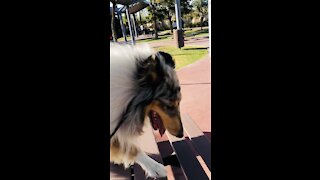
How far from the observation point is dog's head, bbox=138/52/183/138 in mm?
1396

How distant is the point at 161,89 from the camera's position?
4.79 feet

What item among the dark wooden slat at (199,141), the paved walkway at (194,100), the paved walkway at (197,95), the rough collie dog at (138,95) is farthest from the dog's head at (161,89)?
the paved walkway at (197,95)

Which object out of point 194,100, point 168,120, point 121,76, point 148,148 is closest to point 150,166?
point 148,148

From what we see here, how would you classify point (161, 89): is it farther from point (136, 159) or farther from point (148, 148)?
point (148, 148)

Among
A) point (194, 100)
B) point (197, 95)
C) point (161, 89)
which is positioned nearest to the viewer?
point (161, 89)

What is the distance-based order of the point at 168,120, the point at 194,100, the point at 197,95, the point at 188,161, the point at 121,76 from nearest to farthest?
the point at 121,76, the point at 168,120, the point at 188,161, the point at 194,100, the point at 197,95

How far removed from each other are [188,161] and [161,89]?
26.1 inches

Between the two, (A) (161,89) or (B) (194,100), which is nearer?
(A) (161,89)

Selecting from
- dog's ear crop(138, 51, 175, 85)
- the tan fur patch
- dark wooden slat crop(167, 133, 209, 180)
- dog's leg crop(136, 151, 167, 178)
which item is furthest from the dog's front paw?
dog's ear crop(138, 51, 175, 85)

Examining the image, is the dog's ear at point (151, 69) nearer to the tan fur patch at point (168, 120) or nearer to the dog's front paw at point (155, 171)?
the tan fur patch at point (168, 120)

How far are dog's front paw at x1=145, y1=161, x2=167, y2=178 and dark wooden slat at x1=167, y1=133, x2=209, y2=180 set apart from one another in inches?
6.5

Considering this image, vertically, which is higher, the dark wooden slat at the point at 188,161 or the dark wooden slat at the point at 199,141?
the dark wooden slat at the point at 199,141

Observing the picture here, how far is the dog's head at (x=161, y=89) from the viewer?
4.58ft
